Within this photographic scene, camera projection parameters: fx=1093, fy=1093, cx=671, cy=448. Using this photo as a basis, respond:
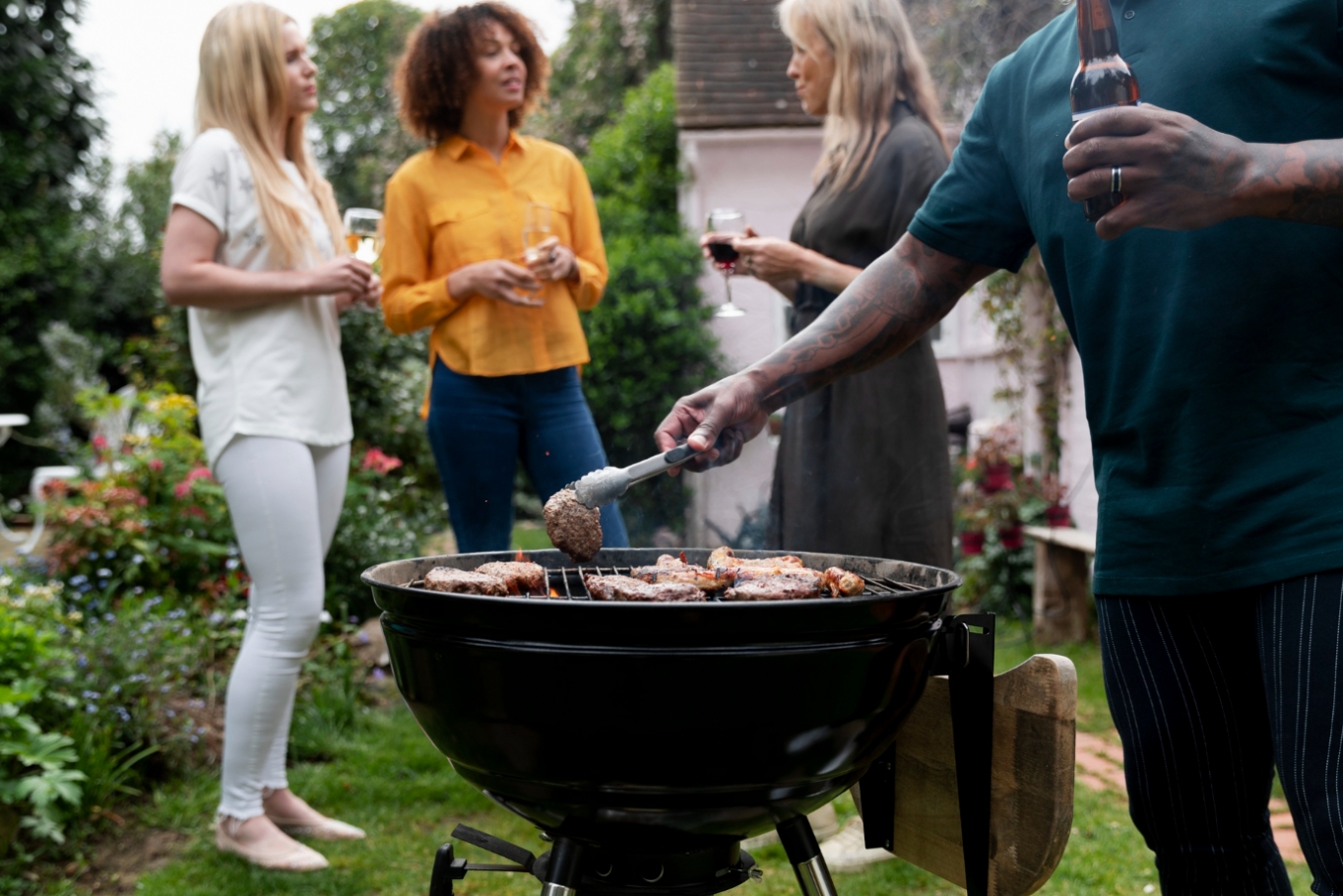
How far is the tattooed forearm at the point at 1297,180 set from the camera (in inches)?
48.6

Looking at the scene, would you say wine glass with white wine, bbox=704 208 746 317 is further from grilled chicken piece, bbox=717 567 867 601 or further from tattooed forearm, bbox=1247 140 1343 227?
tattooed forearm, bbox=1247 140 1343 227

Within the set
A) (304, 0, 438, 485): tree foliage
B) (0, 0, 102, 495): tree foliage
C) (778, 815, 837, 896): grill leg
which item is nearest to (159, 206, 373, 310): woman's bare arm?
(778, 815, 837, 896): grill leg

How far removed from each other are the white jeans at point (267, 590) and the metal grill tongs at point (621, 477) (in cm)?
125

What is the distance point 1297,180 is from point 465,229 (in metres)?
2.33

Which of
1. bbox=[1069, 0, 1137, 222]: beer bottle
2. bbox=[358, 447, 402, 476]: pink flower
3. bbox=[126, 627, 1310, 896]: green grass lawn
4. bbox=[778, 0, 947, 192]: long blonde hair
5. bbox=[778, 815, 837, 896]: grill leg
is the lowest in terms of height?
bbox=[126, 627, 1310, 896]: green grass lawn

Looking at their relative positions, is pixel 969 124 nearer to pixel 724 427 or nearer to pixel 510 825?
pixel 724 427

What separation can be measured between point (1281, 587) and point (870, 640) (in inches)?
19.6

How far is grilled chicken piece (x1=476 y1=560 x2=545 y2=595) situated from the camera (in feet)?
5.81

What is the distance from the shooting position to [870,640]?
1440 millimetres

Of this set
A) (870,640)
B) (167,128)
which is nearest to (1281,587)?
(870,640)

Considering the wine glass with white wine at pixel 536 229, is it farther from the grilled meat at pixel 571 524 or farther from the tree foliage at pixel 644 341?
the tree foliage at pixel 644 341

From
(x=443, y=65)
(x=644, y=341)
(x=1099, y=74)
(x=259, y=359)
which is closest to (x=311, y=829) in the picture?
(x=259, y=359)

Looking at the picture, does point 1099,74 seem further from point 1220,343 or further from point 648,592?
point 648,592

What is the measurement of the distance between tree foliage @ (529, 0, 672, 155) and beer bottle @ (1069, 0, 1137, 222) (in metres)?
11.9
